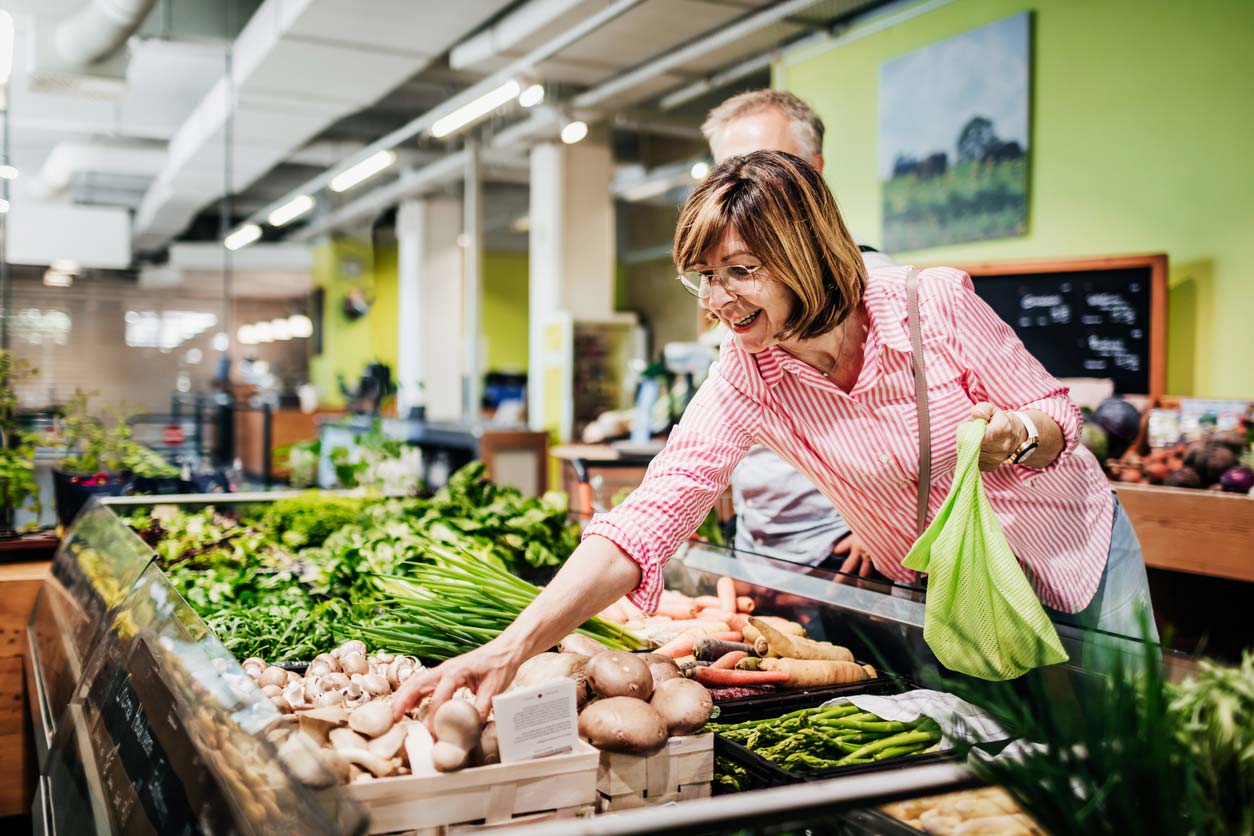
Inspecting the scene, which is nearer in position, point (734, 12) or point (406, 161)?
point (734, 12)

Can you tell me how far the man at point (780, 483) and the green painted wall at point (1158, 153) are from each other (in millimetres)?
3015

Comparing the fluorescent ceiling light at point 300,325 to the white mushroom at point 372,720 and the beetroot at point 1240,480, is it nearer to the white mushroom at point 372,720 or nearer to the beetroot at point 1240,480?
the beetroot at point 1240,480

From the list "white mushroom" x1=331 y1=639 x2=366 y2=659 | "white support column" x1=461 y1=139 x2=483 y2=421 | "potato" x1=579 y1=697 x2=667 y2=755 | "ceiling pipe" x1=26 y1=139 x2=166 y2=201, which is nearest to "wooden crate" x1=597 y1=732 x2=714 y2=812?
"potato" x1=579 y1=697 x2=667 y2=755

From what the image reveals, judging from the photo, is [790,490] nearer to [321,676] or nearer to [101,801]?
[321,676]

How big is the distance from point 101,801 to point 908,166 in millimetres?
5713

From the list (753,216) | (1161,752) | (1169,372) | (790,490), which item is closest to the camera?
(1161,752)

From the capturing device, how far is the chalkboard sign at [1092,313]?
16.0ft

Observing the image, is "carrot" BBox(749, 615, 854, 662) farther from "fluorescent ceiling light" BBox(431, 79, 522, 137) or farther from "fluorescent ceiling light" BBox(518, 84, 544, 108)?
"fluorescent ceiling light" BBox(431, 79, 522, 137)

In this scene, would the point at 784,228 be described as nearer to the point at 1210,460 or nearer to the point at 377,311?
the point at 1210,460

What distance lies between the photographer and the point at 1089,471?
1927 millimetres

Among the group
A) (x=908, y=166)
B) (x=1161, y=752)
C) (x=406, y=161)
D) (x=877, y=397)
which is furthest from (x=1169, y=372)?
(x=406, y=161)

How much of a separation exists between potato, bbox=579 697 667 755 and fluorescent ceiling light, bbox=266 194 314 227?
11.1 m

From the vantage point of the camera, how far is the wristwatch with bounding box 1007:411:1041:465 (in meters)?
1.65

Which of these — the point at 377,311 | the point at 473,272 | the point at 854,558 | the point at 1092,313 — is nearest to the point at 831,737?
the point at 854,558
